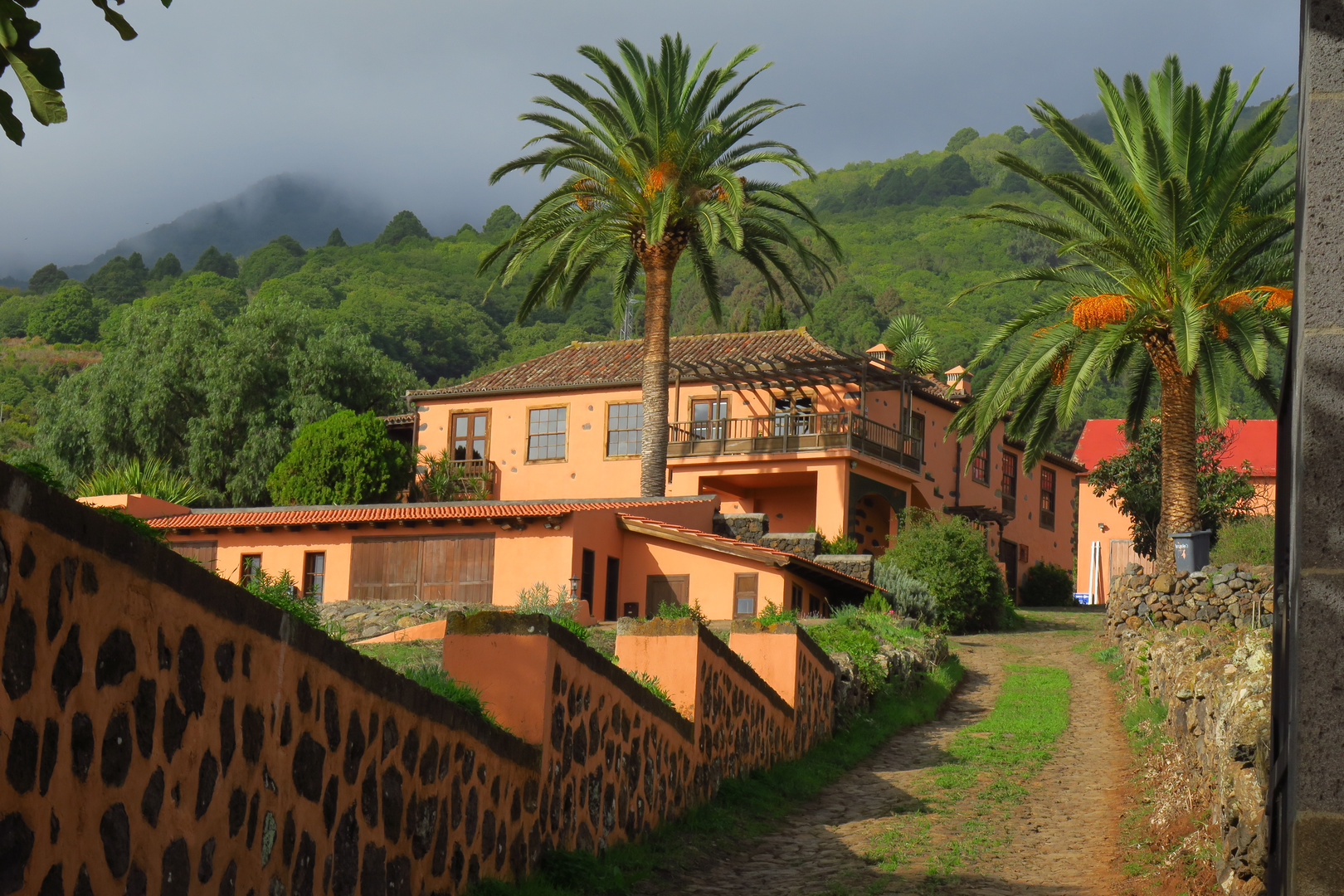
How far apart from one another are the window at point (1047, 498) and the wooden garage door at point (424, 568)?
79.3ft

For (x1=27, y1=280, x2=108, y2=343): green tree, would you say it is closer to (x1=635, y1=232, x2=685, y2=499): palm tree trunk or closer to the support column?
(x1=635, y1=232, x2=685, y2=499): palm tree trunk


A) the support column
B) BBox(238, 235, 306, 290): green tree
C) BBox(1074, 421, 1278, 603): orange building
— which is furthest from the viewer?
BBox(238, 235, 306, 290): green tree

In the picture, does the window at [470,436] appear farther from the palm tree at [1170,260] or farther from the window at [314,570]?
the palm tree at [1170,260]

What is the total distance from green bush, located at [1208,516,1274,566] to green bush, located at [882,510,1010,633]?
4.84 metres

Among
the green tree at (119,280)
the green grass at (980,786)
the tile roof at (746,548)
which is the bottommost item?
the green grass at (980,786)

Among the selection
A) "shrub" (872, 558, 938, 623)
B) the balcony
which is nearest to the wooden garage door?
"shrub" (872, 558, 938, 623)

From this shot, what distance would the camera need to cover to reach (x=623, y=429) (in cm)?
3819

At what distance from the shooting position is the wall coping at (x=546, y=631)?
8328 mm

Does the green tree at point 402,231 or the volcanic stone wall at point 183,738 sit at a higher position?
the green tree at point 402,231

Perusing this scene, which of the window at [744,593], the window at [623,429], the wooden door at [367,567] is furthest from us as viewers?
the window at [623,429]

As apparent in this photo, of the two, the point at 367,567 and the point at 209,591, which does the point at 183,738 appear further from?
the point at 367,567

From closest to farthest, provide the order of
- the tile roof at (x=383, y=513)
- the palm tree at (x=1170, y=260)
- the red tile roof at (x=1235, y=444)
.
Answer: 1. the palm tree at (x=1170, y=260)
2. the tile roof at (x=383, y=513)
3. the red tile roof at (x=1235, y=444)

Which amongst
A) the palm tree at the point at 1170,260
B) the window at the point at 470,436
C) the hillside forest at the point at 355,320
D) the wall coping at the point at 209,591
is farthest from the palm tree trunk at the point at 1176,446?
the window at the point at 470,436

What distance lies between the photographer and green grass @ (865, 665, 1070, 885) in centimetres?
1096
